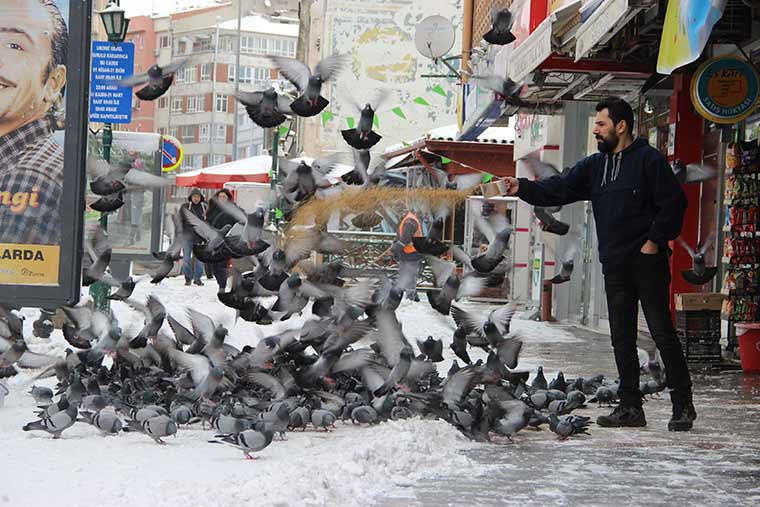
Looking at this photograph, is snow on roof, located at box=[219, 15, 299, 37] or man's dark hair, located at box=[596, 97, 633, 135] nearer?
man's dark hair, located at box=[596, 97, 633, 135]

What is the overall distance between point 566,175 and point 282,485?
119 inches

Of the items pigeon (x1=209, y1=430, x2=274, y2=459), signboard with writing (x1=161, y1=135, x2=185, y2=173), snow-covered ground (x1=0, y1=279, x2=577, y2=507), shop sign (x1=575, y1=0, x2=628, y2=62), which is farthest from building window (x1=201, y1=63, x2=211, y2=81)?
pigeon (x1=209, y1=430, x2=274, y2=459)

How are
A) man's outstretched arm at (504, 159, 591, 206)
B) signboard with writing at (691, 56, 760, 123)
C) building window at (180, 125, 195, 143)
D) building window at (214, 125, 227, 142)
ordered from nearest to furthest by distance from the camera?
man's outstretched arm at (504, 159, 591, 206) < signboard with writing at (691, 56, 760, 123) < building window at (214, 125, 227, 142) < building window at (180, 125, 195, 143)

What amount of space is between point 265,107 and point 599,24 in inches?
108

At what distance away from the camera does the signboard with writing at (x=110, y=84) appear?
15.5m

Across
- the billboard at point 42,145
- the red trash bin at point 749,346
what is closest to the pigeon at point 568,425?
the billboard at point 42,145

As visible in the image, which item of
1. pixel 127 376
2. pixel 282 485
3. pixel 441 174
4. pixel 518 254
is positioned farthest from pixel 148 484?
pixel 518 254

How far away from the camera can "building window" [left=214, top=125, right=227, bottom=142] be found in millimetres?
100250

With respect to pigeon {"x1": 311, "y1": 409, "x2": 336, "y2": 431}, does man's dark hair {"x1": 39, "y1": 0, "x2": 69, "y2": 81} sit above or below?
above

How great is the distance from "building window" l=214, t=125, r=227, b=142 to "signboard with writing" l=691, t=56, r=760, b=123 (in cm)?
9133

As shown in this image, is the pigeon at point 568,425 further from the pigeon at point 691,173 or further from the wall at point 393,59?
the wall at point 393,59

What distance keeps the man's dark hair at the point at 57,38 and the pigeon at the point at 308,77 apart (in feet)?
4.76

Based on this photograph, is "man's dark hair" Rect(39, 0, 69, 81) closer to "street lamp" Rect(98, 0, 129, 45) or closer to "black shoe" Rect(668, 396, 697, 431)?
"black shoe" Rect(668, 396, 697, 431)

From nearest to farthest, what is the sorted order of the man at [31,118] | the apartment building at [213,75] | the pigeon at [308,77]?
1. the man at [31,118]
2. the pigeon at [308,77]
3. the apartment building at [213,75]
